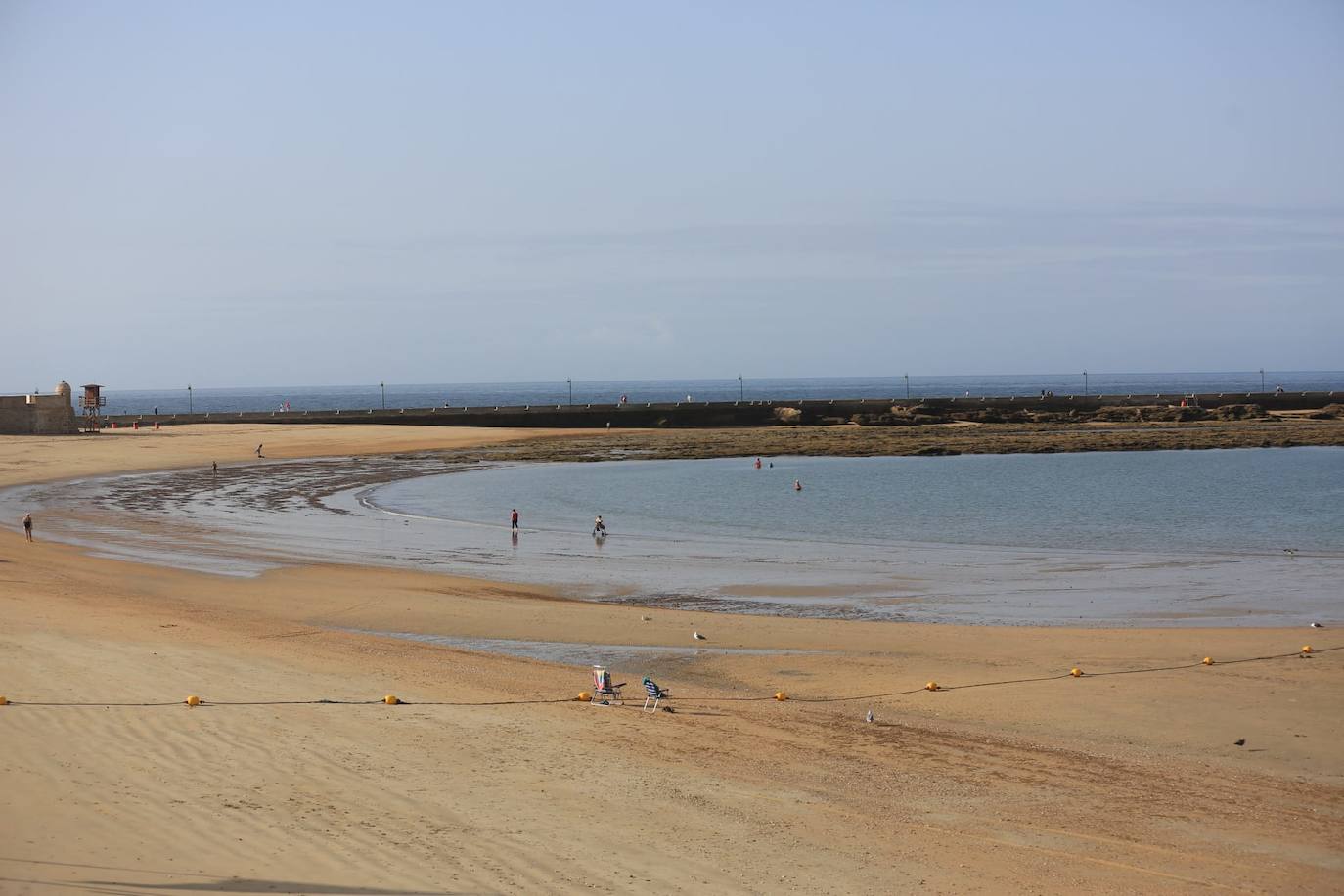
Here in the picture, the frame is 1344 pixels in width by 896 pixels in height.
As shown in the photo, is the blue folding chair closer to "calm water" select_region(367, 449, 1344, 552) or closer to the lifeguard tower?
"calm water" select_region(367, 449, 1344, 552)

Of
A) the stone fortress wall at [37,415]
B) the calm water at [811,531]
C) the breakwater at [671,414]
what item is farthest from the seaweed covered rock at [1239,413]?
the stone fortress wall at [37,415]

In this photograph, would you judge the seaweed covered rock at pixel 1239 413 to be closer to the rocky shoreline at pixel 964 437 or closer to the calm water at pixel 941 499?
the rocky shoreline at pixel 964 437

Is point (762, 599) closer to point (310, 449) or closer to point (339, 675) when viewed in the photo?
point (339, 675)

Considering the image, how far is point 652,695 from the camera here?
1447 centimetres

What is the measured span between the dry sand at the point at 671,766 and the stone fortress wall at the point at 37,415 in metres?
63.7

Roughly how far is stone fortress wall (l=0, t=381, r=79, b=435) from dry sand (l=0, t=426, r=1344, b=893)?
63.7 metres

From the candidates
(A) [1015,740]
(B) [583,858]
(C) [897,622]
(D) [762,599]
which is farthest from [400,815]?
(D) [762,599]

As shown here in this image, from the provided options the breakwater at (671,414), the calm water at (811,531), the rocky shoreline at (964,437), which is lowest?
the calm water at (811,531)

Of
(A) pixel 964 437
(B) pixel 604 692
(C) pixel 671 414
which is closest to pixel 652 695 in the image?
(B) pixel 604 692

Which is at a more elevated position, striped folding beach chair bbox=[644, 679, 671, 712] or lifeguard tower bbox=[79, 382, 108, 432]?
lifeguard tower bbox=[79, 382, 108, 432]

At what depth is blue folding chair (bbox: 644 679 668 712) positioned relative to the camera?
47.4 feet

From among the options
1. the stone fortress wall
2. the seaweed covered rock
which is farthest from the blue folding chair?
the seaweed covered rock

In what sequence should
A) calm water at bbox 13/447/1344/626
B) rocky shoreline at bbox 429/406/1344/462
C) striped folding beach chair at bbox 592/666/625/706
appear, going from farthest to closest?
rocky shoreline at bbox 429/406/1344/462 → calm water at bbox 13/447/1344/626 → striped folding beach chair at bbox 592/666/625/706

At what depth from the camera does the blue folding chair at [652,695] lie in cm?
1445
